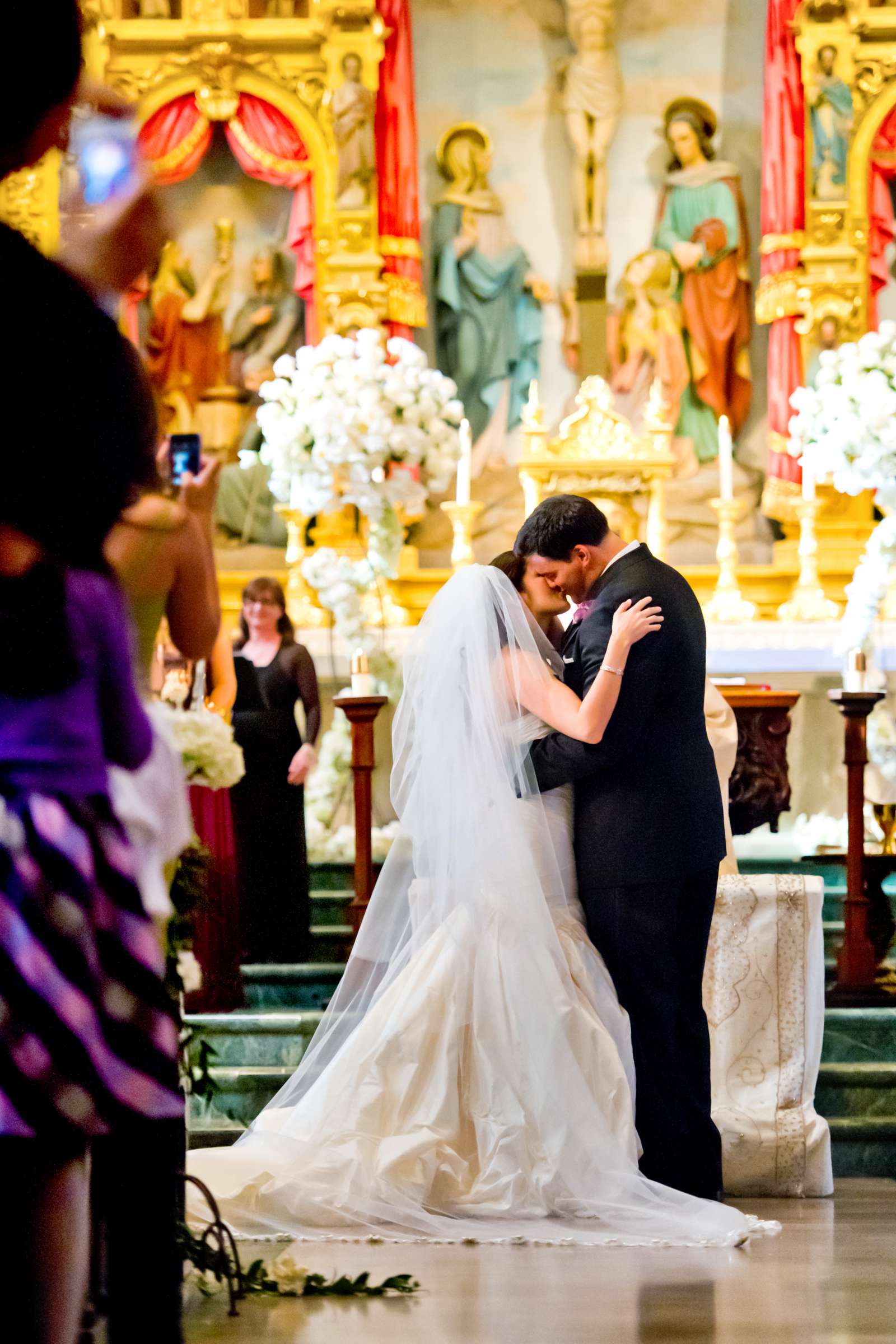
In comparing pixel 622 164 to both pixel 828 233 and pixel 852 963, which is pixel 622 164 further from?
pixel 852 963

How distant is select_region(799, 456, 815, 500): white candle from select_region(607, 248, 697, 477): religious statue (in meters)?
0.95

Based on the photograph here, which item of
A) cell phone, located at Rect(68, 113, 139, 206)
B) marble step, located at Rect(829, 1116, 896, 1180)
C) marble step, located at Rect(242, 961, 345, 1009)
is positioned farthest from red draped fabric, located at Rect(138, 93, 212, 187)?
cell phone, located at Rect(68, 113, 139, 206)

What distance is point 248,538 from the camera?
9.57 metres

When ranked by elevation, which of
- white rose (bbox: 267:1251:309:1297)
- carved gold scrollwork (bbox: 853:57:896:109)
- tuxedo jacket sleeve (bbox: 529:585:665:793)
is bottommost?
white rose (bbox: 267:1251:309:1297)

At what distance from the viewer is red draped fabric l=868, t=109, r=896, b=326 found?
30.7 feet

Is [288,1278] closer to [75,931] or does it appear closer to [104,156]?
[75,931]

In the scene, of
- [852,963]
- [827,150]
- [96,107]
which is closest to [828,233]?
[827,150]

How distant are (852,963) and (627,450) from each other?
3.73 metres

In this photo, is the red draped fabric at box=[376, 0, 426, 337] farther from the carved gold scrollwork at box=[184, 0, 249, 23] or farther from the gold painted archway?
the gold painted archway

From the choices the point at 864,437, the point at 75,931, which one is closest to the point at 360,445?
the point at 864,437

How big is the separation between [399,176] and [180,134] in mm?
1243

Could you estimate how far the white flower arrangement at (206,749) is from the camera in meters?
3.26

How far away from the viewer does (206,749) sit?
3268 mm

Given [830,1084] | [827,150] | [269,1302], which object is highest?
[827,150]
